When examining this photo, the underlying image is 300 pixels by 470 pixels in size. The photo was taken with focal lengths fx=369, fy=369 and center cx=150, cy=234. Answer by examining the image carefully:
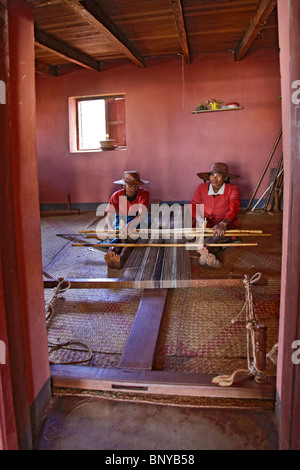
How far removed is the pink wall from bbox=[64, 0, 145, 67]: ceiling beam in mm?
911

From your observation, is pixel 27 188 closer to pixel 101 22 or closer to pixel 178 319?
pixel 178 319

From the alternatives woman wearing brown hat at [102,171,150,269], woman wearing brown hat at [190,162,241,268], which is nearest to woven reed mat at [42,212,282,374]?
woman wearing brown hat at [190,162,241,268]

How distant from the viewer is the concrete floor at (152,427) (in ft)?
4.50

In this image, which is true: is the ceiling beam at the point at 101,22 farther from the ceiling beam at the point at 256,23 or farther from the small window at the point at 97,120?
the ceiling beam at the point at 256,23

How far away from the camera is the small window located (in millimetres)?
A: 6668

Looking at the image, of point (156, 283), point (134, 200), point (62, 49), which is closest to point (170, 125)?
point (62, 49)

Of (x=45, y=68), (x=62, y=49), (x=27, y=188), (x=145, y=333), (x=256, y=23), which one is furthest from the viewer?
(x=45, y=68)

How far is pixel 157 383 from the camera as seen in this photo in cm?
165

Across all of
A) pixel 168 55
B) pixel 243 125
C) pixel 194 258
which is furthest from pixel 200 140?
pixel 194 258

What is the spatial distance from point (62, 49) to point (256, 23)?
2.62 m

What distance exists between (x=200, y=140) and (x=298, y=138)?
5.40m

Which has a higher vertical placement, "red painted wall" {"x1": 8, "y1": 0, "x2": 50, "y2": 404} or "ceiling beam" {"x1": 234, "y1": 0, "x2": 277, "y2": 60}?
"ceiling beam" {"x1": 234, "y1": 0, "x2": 277, "y2": 60}

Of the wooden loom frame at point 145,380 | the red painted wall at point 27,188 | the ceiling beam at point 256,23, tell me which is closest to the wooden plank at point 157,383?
the wooden loom frame at point 145,380

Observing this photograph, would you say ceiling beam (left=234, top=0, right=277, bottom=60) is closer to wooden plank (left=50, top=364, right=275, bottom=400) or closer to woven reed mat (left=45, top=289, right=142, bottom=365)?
woven reed mat (left=45, top=289, right=142, bottom=365)
